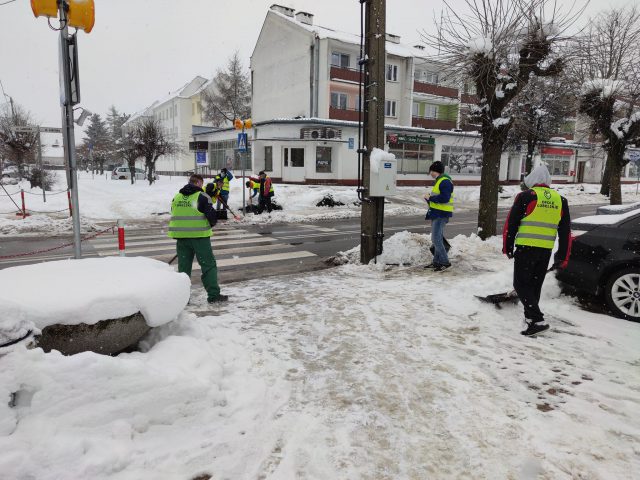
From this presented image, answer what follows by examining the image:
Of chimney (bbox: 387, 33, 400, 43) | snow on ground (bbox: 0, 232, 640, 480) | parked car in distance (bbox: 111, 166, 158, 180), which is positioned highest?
chimney (bbox: 387, 33, 400, 43)

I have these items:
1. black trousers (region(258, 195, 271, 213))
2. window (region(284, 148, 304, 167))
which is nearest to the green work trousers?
black trousers (region(258, 195, 271, 213))

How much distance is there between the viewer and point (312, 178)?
30.0 meters

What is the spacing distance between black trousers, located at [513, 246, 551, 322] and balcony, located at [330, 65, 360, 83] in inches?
1172

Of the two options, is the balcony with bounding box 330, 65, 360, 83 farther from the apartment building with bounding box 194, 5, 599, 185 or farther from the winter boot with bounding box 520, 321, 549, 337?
the winter boot with bounding box 520, 321, 549, 337

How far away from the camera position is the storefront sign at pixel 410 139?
32156 millimetres

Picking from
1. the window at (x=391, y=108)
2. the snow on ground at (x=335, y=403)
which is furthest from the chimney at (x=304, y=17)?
the snow on ground at (x=335, y=403)

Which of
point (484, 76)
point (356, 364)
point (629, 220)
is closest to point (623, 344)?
point (629, 220)

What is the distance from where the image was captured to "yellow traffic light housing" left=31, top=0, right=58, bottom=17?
16.3 ft

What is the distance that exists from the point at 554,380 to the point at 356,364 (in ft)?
5.44

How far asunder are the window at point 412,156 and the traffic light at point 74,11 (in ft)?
96.6

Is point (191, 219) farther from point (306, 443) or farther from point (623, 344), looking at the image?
point (623, 344)

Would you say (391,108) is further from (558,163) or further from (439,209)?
(439,209)

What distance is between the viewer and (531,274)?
4582 millimetres

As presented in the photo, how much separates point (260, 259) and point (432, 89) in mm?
32498
